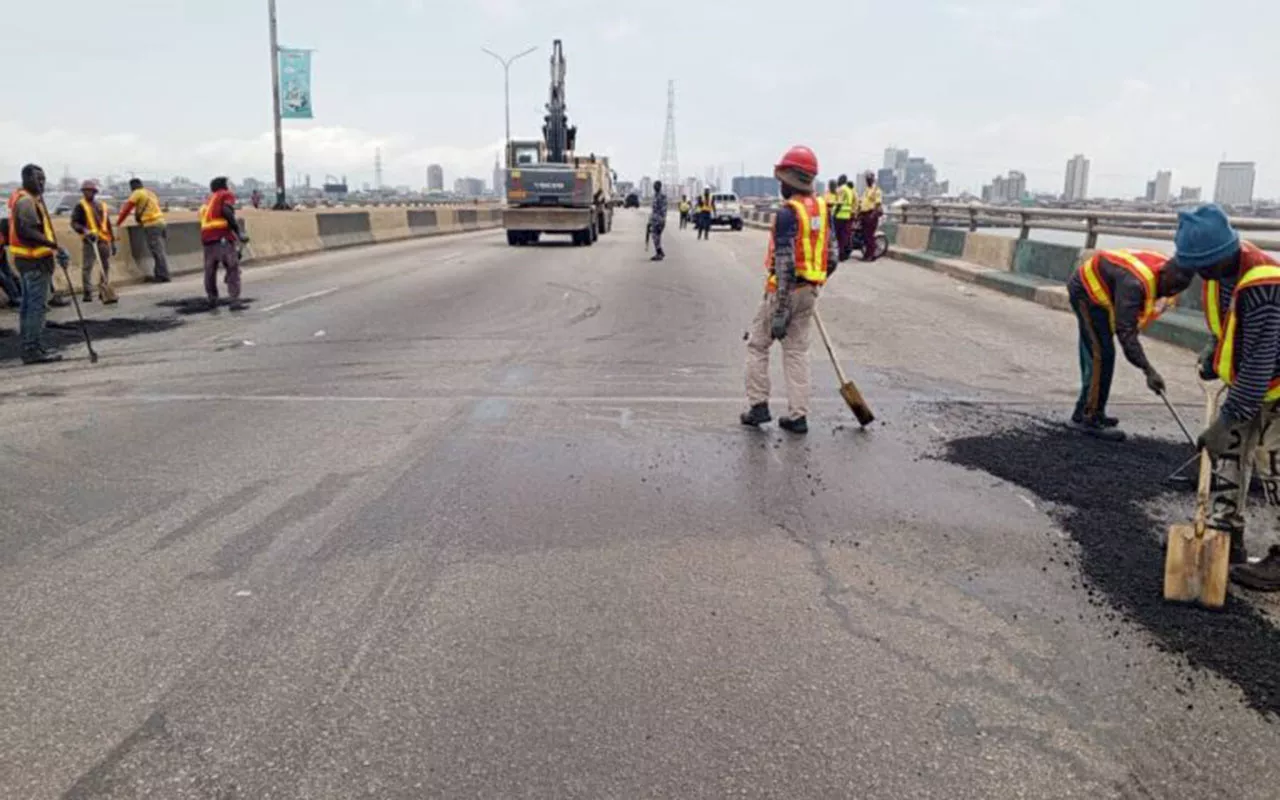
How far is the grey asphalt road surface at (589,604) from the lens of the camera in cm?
284

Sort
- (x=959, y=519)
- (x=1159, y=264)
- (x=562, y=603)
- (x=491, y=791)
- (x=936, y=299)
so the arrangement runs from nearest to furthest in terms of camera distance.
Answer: (x=491, y=791) < (x=562, y=603) < (x=959, y=519) < (x=1159, y=264) < (x=936, y=299)

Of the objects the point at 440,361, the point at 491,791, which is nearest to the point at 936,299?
the point at 440,361

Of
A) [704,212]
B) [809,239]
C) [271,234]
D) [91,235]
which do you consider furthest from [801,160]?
[704,212]

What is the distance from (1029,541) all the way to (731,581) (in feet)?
5.23

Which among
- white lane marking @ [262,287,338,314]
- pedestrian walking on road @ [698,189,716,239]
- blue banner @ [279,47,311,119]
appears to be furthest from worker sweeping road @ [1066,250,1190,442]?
pedestrian walking on road @ [698,189,716,239]

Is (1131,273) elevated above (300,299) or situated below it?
above

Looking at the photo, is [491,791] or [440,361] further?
[440,361]

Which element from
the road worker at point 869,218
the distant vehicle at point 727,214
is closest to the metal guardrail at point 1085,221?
the road worker at point 869,218

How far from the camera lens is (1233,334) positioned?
13.0 ft

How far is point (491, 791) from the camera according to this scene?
8.78 feet

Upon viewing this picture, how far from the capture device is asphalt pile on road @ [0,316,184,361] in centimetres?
1005

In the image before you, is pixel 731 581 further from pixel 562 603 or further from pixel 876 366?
pixel 876 366

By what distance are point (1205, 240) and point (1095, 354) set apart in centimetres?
280

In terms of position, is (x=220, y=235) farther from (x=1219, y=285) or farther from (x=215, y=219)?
(x=1219, y=285)
